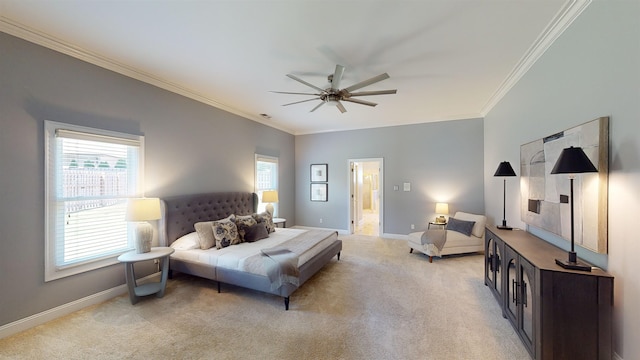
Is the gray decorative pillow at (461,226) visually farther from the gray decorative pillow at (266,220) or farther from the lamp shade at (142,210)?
the lamp shade at (142,210)

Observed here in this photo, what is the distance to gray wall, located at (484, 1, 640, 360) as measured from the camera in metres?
1.49

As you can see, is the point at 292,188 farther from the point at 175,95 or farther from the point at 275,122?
the point at 175,95

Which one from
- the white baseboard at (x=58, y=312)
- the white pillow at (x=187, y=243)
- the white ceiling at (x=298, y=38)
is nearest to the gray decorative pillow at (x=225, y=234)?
the white pillow at (x=187, y=243)

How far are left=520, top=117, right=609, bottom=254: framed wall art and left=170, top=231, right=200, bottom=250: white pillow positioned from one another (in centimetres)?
419

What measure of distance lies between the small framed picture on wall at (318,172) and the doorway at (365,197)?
0.74 meters

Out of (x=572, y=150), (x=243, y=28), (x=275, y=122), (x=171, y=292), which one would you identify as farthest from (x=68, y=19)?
(x=572, y=150)

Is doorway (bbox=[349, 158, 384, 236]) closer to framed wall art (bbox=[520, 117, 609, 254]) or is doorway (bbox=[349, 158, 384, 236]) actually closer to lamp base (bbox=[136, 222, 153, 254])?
framed wall art (bbox=[520, 117, 609, 254])

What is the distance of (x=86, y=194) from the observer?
275 centimetres

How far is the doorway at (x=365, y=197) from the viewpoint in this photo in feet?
20.3

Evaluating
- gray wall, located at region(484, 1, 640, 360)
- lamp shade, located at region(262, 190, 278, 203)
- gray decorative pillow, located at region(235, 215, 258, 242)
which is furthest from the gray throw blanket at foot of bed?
gray wall, located at region(484, 1, 640, 360)

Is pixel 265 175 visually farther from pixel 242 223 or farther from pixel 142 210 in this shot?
pixel 142 210

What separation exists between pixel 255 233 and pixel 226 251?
24.5 inches

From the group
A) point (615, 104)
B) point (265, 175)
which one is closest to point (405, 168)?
point (265, 175)

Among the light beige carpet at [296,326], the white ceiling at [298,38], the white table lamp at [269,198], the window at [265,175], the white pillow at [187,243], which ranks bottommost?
the light beige carpet at [296,326]
